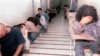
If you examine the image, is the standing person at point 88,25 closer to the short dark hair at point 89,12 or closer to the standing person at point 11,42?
the short dark hair at point 89,12

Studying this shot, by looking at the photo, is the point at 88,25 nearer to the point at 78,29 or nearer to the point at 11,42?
the point at 78,29

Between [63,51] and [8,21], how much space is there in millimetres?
1372

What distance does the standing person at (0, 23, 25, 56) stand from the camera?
7.86 ft

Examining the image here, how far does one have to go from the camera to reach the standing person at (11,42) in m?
2.40

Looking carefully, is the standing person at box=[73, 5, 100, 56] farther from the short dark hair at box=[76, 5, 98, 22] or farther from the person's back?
Result: the person's back

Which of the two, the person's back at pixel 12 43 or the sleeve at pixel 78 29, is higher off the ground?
the sleeve at pixel 78 29

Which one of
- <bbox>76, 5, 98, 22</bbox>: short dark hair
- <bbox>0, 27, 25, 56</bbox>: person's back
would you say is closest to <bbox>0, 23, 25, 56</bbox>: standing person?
<bbox>0, 27, 25, 56</bbox>: person's back

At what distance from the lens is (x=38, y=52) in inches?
168

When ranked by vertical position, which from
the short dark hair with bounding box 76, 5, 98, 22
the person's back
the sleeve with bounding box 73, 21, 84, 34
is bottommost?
the person's back

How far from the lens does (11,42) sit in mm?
2461

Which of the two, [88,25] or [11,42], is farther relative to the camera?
[88,25]

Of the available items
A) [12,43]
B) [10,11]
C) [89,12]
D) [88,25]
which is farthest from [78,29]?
[10,11]

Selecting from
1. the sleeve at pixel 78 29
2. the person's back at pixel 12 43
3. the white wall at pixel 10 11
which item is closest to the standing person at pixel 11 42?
the person's back at pixel 12 43

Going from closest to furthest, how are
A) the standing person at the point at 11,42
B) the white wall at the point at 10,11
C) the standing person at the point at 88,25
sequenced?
the standing person at the point at 11,42
the standing person at the point at 88,25
the white wall at the point at 10,11
